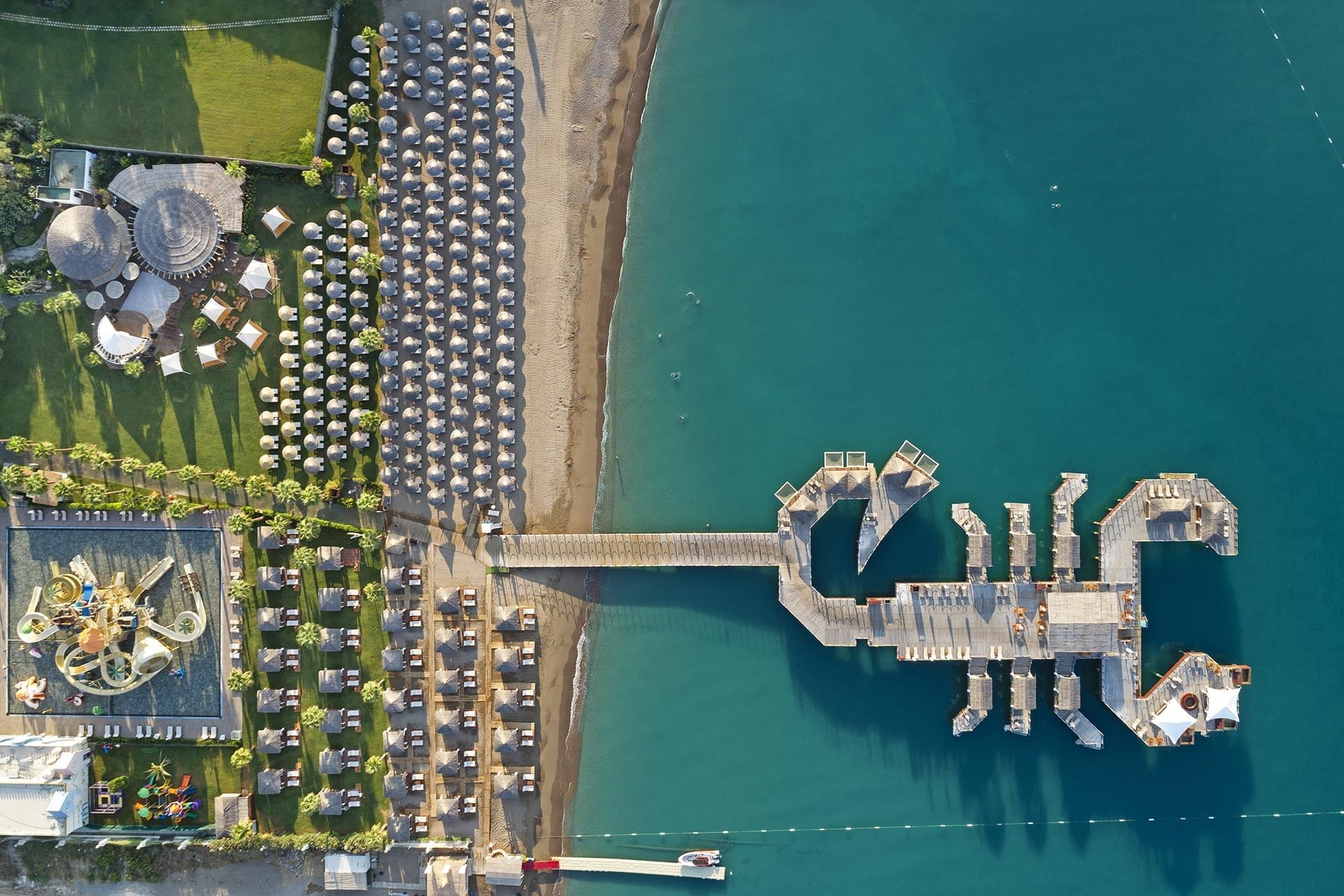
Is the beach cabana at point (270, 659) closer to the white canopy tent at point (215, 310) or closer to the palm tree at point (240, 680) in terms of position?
the palm tree at point (240, 680)

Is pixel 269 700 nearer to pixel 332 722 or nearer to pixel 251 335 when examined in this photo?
pixel 332 722

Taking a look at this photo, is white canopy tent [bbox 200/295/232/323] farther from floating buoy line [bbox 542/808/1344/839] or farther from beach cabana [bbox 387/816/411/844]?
floating buoy line [bbox 542/808/1344/839]

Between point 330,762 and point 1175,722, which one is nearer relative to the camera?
point 1175,722

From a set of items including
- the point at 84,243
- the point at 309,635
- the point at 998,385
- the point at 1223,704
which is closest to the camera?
the point at 84,243

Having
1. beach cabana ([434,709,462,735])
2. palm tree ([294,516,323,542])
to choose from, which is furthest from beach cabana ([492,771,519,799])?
palm tree ([294,516,323,542])

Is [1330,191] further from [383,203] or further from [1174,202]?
[383,203]

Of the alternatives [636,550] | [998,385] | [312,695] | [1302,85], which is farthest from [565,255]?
[1302,85]
